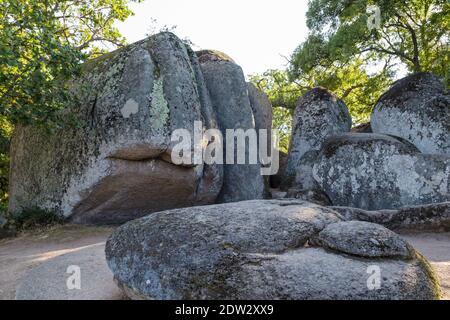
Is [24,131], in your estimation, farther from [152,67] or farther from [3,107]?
[152,67]

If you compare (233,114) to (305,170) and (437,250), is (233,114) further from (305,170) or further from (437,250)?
(437,250)

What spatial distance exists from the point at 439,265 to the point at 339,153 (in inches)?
191

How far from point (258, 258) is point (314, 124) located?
9933 mm

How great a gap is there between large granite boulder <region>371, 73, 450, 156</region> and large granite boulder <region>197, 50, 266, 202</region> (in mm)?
3801

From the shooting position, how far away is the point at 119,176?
8.54 meters

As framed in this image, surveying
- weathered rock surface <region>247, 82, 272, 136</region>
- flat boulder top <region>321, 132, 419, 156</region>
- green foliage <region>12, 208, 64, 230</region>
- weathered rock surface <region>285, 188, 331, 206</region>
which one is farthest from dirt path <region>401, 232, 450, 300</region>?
green foliage <region>12, 208, 64, 230</region>

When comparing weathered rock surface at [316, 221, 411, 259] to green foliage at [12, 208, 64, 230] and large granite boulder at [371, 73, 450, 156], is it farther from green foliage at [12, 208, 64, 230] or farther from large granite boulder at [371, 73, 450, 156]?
large granite boulder at [371, 73, 450, 156]

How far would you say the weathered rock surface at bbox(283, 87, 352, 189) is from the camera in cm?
1300

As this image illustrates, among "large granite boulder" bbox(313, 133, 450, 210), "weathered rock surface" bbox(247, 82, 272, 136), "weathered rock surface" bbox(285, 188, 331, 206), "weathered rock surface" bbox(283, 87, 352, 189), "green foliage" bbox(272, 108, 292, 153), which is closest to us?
"large granite boulder" bbox(313, 133, 450, 210)

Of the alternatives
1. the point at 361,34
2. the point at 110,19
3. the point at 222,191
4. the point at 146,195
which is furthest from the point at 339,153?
the point at 110,19

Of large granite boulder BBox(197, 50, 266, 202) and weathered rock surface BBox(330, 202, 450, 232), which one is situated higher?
large granite boulder BBox(197, 50, 266, 202)

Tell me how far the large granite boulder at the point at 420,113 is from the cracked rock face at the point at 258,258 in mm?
7864

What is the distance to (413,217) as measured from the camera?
8.60 metres

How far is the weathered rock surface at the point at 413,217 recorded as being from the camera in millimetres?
8406
